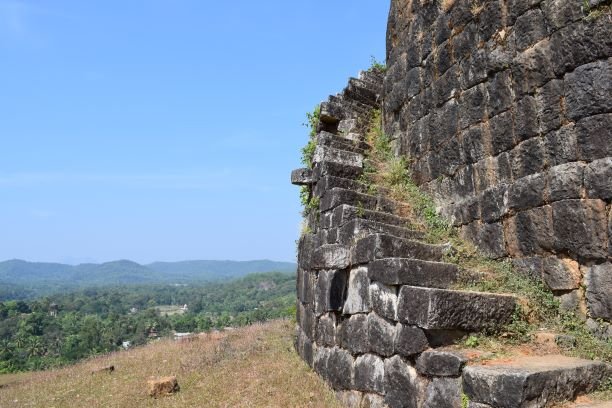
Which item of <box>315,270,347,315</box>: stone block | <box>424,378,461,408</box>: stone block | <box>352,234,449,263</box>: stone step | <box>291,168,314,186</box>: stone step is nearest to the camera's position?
<box>424,378,461,408</box>: stone block

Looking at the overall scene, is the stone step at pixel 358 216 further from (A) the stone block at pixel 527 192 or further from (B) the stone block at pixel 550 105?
(B) the stone block at pixel 550 105

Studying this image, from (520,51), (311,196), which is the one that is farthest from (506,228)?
(311,196)

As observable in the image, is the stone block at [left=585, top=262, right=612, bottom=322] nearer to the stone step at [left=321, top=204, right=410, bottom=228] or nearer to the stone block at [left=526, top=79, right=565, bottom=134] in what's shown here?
the stone block at [left=526, top=79, right=565, bottom=134]

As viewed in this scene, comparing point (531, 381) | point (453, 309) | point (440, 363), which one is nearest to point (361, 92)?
point (453, 309)

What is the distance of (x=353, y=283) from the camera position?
6926 mm

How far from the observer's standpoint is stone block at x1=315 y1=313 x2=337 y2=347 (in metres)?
7.43

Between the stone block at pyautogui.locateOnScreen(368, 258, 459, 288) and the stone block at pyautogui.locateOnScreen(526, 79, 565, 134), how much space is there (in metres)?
2.04

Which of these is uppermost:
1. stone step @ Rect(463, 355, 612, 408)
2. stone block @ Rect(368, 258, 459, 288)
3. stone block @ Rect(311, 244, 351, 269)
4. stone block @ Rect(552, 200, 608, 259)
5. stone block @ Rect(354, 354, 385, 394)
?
stone block @ Rect(552, 200, 608, 259)

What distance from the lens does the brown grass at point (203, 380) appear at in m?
7.40

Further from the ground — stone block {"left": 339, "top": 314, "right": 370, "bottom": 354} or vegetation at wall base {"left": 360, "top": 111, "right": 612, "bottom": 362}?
vegetation at wall base {"left": 360, "top": 111, "right": 612, "bottom": 362}

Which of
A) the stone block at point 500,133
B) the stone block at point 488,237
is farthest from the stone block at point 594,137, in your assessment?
the stone block at point 488,237

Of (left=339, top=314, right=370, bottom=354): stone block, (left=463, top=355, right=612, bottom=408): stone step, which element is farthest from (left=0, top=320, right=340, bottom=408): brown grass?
(left=463, top=355, right=612, bottom=408): stone step

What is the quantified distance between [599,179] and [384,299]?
2.70m

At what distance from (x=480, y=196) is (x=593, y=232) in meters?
1.86
